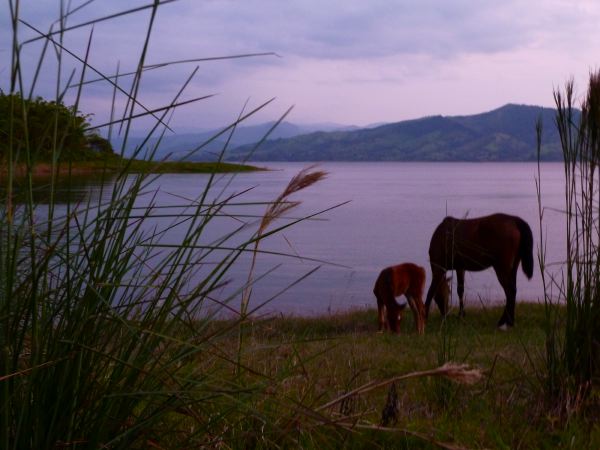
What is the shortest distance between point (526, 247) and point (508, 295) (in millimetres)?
724

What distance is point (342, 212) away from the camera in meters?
38.7

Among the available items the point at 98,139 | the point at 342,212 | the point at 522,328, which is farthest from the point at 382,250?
the point at 98,139

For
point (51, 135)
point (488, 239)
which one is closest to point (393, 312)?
point (488, 239)

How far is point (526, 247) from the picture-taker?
980 centimetres

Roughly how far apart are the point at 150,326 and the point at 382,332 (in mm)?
6954

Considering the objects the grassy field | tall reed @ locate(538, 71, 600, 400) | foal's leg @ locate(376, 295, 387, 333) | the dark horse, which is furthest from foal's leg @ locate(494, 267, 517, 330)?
tall reed @ locate(538, 71, 600, 400)

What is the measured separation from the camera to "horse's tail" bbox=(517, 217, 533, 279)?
9.71 m

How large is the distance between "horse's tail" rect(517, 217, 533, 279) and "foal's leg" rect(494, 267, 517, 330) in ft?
0.69

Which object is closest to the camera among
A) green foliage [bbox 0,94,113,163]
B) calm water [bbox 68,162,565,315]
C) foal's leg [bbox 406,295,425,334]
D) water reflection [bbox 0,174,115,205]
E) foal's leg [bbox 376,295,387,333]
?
water reflection [bbox 0,174,115,205]

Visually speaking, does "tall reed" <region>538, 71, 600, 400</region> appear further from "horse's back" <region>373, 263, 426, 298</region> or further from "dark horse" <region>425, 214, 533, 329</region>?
"dark horse" <region>425, 214, 533, 329</region>

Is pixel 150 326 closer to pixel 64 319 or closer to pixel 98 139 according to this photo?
pixel 64 319

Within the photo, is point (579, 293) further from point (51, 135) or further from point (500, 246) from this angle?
point (500, 246)

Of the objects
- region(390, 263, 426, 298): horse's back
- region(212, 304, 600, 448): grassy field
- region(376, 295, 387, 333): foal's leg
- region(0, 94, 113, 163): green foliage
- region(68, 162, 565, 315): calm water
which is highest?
region(0, 94, 113, 163): green foliage

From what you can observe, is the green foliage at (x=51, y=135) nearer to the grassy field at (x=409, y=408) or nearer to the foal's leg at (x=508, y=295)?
the grassy field at (x=409, y=408)
